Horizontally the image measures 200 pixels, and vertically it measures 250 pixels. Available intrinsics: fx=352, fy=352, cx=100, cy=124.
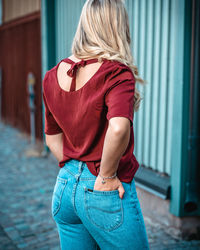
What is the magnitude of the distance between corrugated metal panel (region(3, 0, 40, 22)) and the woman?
24.1 ft

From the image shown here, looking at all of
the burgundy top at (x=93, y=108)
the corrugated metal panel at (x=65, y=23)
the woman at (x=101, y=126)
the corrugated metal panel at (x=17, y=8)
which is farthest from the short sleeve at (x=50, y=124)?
the corrugated metal panel at (x=17, y=8)

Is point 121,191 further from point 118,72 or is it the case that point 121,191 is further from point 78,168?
point 118,72

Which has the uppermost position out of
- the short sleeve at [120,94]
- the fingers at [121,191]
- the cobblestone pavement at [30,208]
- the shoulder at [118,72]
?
the shoulder at [118,72]

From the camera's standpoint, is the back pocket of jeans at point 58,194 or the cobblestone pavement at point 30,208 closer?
the back pocket of jeans at point 58,194

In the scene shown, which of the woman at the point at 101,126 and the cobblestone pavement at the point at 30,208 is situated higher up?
the woman at the point at 101,126

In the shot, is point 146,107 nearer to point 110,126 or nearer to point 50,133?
point 50,133

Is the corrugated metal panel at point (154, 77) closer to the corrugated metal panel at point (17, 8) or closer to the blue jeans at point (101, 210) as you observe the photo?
the blue jeans at point (101, 210)

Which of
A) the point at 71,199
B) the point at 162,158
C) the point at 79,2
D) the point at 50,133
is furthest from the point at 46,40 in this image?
Result: the point at 71,199

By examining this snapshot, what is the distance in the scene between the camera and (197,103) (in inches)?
156

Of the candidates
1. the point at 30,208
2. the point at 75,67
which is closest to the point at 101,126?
the point at 75,67

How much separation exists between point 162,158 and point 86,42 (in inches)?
113

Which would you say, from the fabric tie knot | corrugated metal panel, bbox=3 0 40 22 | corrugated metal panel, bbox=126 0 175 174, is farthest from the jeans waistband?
corrugated metal panel, bbox=3 0 40 22

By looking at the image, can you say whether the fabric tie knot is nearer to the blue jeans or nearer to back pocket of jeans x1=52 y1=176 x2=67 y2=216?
the blue jeans

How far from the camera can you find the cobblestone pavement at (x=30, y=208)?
3988 mm
